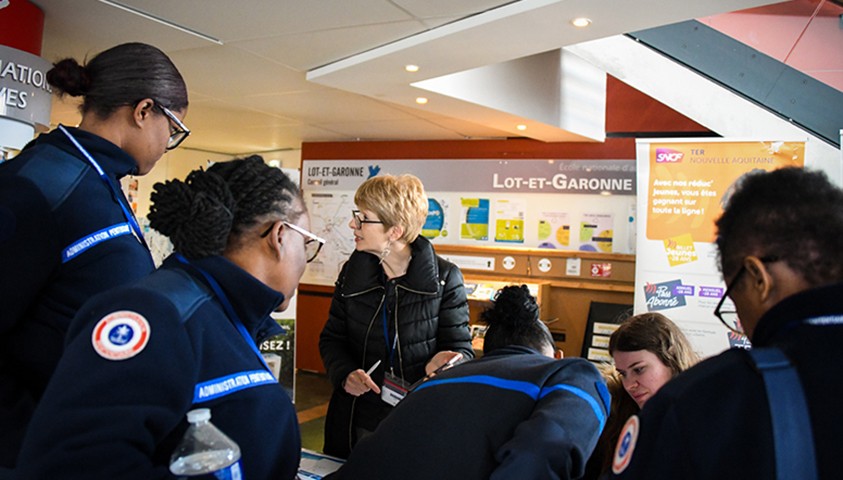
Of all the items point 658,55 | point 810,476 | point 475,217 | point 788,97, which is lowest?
point 810,476

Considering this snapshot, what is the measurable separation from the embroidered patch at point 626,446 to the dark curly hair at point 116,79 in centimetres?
131

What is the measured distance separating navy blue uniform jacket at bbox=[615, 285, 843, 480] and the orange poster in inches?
162

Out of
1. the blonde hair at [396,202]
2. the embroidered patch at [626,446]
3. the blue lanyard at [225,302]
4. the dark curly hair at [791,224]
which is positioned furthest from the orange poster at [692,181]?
the blue lanyard at [225,302]

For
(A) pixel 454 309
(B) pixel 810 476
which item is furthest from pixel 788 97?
(B) pixel 810 476

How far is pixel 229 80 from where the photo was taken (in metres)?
4.88

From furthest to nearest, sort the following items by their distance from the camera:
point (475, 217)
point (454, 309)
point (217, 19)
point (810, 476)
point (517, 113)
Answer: point (475, 217)
point (517, 113)
point (217, 19)
point (454, 309)
point (810, 476)

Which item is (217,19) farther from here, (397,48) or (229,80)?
(229,80)

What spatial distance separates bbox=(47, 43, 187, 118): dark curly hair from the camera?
1.56 m

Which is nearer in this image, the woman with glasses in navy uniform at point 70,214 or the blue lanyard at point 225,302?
the blue lanyard at point 225,302

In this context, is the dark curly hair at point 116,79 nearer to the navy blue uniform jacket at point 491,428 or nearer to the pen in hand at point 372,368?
the navy blue uniform jacket at point 491,428

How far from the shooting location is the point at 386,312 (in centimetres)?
276

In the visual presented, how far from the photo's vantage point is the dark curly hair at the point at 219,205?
3.74ft

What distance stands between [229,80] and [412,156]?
9.06ft

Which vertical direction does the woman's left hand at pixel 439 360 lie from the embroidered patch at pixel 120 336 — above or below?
below
